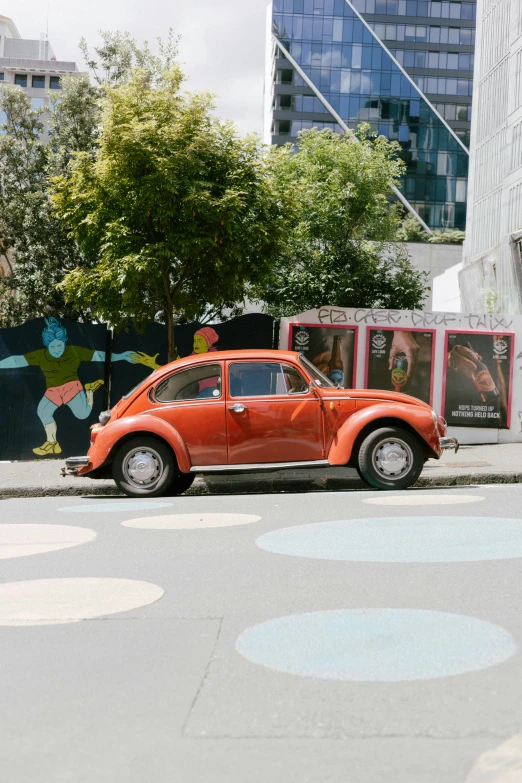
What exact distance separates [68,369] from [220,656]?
1033 centimetres

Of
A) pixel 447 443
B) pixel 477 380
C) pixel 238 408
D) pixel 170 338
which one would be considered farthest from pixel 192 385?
pixel 477 380

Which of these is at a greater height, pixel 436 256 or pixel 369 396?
pixel 436 256

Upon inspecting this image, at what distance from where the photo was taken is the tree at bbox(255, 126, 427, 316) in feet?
73.5

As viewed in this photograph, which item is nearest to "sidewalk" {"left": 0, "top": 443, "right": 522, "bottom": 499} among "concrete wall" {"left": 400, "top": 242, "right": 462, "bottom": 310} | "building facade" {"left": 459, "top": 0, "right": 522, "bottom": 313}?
"building facade" {"left": 459, "top": 0, "right": 522, "bottom": 313}

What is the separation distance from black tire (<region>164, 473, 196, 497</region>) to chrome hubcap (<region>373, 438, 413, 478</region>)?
2.10 meters

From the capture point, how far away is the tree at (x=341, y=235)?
73.5 feet

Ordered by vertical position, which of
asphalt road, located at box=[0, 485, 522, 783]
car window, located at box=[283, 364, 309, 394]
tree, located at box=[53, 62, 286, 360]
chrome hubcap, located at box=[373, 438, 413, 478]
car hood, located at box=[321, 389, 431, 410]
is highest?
tree, located at box=[53, 62, 286, 360]

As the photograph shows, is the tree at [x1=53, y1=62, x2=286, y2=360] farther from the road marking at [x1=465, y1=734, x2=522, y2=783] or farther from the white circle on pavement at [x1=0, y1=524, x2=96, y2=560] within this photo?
the road marking at [x1=465, y1=734, x2=522, y2=783]

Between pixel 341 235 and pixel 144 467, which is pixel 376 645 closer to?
pixel 144 467

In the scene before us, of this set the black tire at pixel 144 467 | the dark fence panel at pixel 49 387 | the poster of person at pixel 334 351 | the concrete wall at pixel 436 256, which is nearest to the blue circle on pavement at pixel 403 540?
the black tire at pixel 144 467

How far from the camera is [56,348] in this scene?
1367cm

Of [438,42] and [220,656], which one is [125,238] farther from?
[438,42]

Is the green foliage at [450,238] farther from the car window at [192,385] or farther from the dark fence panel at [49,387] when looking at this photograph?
the car window at [192,385]

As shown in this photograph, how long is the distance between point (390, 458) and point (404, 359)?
195 inches
